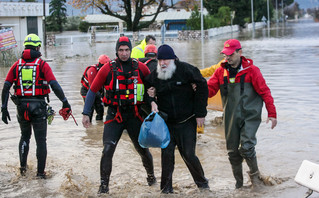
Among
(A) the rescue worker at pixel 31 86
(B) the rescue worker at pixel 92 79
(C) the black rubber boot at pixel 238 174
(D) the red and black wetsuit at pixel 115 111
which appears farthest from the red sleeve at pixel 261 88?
(B) the rescue worker at pixel 92 79

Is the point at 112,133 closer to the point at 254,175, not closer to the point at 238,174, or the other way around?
the point at 238,174

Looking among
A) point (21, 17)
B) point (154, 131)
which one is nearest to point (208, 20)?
point (21, 17)

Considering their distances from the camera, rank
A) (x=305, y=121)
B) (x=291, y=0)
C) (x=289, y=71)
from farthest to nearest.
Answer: (x=291, y=0) → (x=289, y=71) → (x=305, y=121)

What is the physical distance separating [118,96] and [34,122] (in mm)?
1333

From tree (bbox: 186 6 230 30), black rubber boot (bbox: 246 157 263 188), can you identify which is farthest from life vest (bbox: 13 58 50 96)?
tree (bbox: 186 6 230 30)

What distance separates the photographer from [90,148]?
8.58 meters

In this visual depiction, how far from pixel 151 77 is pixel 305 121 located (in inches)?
204

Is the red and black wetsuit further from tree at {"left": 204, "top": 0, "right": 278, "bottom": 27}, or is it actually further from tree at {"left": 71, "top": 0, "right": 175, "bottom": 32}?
tree at {"left": 204, "top": 0, "right": 278, "bottom": 27}

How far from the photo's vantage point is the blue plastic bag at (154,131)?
18.0ft

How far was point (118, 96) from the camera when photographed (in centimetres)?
577

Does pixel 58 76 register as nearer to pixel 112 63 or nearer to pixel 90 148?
pixel 90 148

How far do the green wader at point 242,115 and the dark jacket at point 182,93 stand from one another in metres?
0.29

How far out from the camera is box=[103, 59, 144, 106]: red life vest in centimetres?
577

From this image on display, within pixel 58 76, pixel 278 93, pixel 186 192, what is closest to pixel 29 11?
pixel 58 76
